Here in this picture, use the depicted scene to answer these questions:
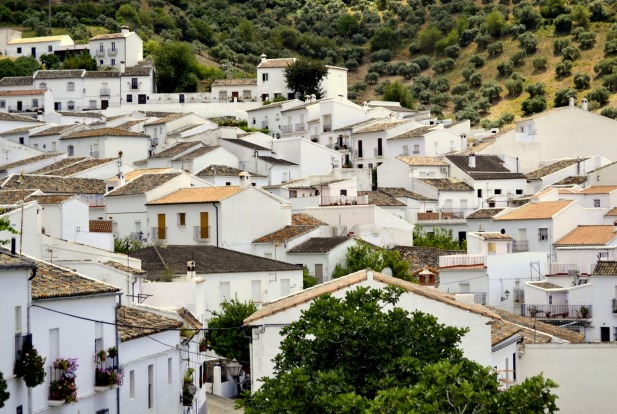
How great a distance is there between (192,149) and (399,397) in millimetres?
68616

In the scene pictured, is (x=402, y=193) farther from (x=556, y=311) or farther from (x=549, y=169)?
(x=556, y=311)

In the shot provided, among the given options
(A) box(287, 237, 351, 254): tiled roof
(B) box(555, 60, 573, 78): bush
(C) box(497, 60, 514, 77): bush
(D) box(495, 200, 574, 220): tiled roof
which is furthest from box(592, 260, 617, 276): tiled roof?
(C) box(497, 60, 514, 77): bush

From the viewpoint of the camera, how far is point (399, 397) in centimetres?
2775

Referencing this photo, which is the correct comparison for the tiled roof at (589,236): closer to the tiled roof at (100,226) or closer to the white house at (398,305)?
the tiled roof at (100,226)

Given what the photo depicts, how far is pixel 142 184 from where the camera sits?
3049 inches

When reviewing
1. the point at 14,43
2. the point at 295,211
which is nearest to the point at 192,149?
the point at 295,211

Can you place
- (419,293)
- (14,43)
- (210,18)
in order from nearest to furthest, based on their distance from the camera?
(419,293) → (14,43) → (210,18)

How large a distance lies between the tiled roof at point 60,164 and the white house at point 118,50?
3628cm

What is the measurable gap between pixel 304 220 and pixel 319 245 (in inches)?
265

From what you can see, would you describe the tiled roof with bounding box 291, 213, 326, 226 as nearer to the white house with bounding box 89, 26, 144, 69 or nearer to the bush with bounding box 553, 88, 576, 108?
the white house with bounding box 89, 26, 144, 69

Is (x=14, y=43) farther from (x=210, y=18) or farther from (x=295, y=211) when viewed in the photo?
(x=295, y=211)

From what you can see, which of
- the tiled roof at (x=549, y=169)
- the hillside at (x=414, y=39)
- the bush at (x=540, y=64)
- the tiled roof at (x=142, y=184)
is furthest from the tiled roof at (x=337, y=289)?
the bush at (x=540, y=64)

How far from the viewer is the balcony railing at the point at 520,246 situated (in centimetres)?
7438

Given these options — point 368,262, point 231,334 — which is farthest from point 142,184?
point 231,334
